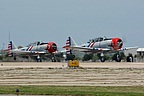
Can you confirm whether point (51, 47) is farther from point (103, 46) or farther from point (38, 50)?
point (103, 46)

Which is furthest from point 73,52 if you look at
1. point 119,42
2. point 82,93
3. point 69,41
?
point 82,93

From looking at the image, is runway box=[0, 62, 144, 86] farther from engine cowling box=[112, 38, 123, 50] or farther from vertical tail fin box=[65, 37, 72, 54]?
vertical tail fin box=[65, 37, 72, 54]

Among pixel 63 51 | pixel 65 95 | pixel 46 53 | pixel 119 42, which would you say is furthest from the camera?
pixel 63 51

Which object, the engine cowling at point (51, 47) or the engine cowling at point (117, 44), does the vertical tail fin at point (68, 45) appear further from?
the engine cowling at point (117, 44)

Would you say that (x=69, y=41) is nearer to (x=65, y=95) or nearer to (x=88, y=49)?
(x=88, y=49)

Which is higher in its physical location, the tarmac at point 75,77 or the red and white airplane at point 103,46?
the red and white airplane at point 103,46

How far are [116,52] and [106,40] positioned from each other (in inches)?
118

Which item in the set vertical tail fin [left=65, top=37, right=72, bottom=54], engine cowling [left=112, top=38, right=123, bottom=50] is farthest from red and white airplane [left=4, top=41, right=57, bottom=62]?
engine cowling [left=112, top=38, right=123, bottom=50]

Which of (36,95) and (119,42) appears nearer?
(36,95)

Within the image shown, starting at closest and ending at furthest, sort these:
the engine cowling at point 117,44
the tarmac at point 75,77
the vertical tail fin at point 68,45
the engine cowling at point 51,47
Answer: the tarmac at point 75,77
the engine cowling at point 117,44
the engine cowling at point 51,47
the vertical tail fin at point 68,45

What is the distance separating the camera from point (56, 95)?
76.2 ft

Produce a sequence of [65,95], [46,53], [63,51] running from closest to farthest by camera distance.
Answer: [65,95] → [46,53] → [63,51]

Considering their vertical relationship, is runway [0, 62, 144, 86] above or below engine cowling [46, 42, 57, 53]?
below

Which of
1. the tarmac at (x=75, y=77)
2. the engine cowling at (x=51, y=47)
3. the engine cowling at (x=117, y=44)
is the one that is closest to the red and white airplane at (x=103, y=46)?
the engine cowling at (x=117, y=44)
